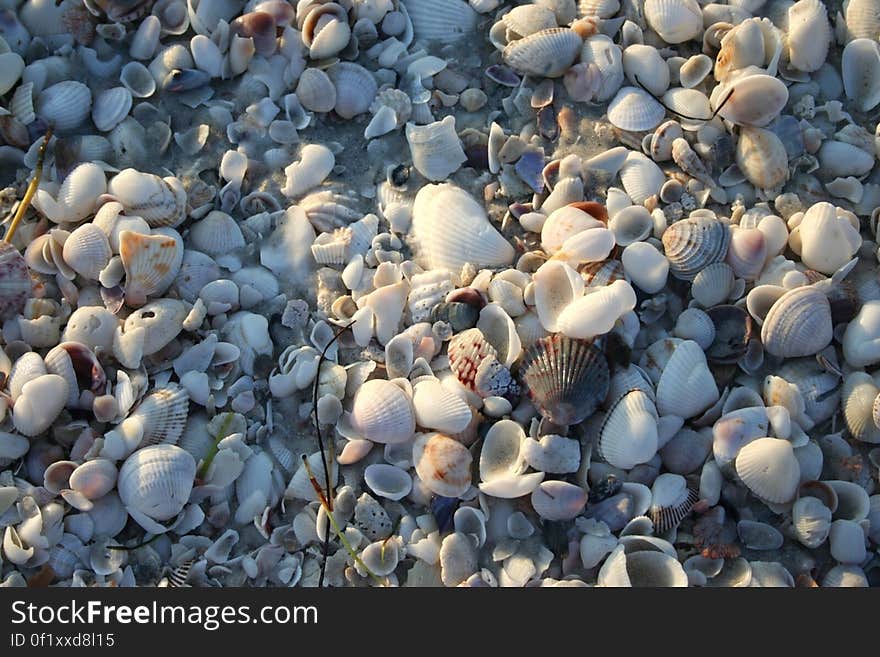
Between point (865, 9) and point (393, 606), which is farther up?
point (865, 9)

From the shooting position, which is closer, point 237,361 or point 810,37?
point 237,361

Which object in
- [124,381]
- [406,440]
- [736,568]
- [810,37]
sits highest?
[810,37]

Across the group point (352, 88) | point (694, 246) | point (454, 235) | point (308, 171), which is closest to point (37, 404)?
point (308, 171)

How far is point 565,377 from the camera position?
2.80 m

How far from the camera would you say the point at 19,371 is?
2871mm

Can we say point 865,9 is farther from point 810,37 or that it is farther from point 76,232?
point 76,232

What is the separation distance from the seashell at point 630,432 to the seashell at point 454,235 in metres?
0.70

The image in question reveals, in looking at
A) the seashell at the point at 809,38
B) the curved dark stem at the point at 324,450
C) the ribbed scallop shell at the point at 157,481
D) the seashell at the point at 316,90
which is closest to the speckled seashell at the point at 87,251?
the ribbed scallop shell at the point at 157,481

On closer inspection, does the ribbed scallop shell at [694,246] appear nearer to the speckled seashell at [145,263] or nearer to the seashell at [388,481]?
the seashell at [388,481]

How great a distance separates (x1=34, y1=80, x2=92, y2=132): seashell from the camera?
135 inches

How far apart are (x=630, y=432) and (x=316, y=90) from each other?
5.91 ft

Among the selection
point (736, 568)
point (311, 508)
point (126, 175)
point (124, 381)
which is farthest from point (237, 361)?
point (736, 568)

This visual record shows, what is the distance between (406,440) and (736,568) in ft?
3.63

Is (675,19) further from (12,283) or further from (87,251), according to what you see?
(12,283)
